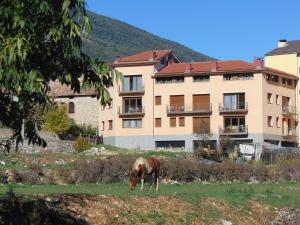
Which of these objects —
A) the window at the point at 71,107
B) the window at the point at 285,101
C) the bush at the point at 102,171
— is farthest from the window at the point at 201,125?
the bush at the point at 102,171

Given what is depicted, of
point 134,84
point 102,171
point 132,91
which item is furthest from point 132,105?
point 102,171

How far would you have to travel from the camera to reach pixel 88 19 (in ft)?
27.3

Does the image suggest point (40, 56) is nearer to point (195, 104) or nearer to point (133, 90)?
point (195, 104)

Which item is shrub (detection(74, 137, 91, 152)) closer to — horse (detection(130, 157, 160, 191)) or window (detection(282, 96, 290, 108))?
window (detection(282, 96, 290, 108))

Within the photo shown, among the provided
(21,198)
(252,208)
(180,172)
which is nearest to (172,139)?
(180,172)

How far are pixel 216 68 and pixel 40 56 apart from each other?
78.4 meters

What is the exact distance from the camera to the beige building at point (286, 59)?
92.7m

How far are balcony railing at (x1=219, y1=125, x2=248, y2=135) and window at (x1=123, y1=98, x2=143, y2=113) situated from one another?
438 inches

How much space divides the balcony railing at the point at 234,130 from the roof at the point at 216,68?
283 inches

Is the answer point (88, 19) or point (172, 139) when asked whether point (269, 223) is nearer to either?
point (88, 19)

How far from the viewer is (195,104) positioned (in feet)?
282

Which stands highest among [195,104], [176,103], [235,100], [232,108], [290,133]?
[235,100]

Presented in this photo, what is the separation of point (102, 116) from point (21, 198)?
243 feet

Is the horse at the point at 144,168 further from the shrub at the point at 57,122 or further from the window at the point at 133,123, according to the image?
the window at the point at 133,123
